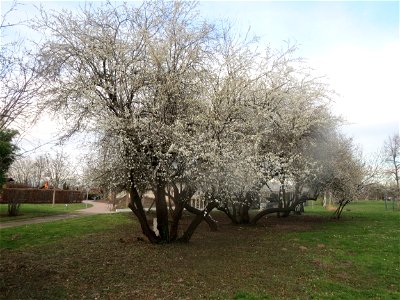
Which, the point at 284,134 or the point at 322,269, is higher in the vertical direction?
the point at 284,134

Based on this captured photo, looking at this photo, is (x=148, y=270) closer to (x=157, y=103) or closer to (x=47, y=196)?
(x=157, y=103)

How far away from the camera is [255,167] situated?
34.3ft

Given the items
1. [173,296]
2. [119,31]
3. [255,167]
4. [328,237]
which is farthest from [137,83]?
[328,237]

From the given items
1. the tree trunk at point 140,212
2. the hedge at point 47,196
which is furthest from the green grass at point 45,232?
the hedge at point 47,196

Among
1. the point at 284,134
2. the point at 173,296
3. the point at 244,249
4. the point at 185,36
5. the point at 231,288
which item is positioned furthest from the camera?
the point at 284,134

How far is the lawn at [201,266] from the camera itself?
7.88 meters

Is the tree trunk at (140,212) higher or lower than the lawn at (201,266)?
higher

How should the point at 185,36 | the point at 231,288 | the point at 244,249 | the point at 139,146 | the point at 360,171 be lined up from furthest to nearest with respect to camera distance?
1. the point at 360,171
2. the point at 244,249
3. the point at 185,36
4. the point at 139,146
5. the point at 231,288

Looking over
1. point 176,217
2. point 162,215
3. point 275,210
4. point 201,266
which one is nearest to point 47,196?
point 275,210

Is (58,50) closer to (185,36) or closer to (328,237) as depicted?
(185,36)

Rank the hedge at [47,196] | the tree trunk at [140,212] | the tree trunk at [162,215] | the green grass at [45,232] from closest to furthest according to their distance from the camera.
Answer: the tree trunk at [140,212], the tree trunk at [162,215], the green grass at [45,232], the hedge at [47,196]

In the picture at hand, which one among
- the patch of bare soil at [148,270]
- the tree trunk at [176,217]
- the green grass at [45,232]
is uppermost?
the tree trunk at [176,217]

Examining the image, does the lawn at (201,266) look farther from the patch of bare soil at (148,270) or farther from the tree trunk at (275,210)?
the tree trunk at (275,210)

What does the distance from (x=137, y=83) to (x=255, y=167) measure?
13.0ft
